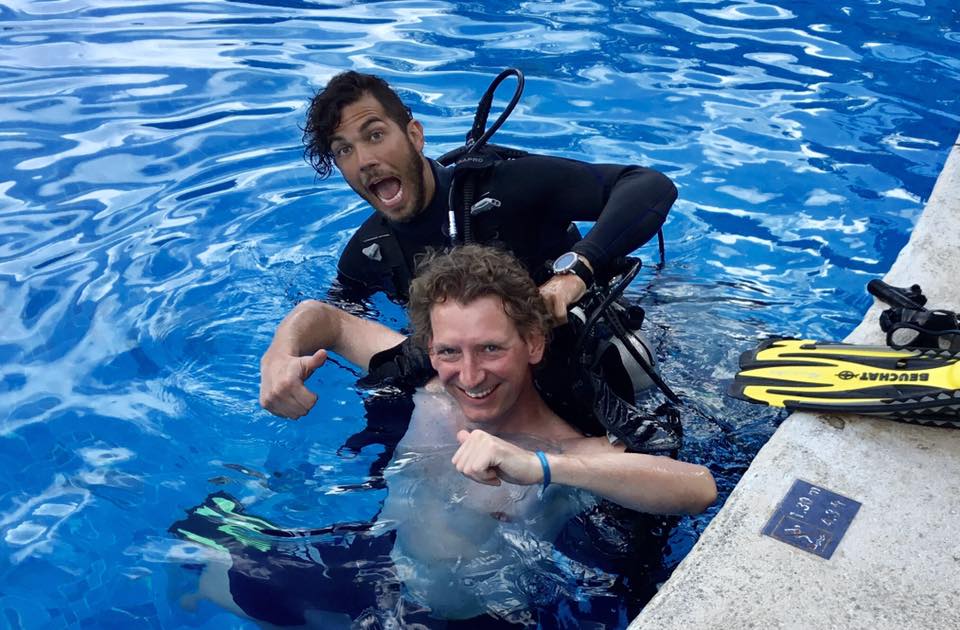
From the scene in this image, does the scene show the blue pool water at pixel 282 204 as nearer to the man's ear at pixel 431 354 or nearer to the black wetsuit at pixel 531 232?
the black wetsuit at pixel 531 232

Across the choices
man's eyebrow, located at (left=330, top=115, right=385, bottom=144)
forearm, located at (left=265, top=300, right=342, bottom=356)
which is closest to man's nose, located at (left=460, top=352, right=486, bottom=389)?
forearm, located at (left=265, top=300, right=342, bottom=356)

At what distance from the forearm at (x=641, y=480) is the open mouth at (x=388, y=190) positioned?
163cm

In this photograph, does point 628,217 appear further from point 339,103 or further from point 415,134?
point 339,103

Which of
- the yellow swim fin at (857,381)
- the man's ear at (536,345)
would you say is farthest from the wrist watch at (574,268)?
the yellow swim fin at (857,381)

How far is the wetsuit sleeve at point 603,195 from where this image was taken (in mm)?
3527

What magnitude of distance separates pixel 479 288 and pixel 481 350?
0.19m

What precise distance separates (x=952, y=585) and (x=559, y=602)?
1.19 metres

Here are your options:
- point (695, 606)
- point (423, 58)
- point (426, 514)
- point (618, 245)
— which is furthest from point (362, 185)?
point (423, 58)

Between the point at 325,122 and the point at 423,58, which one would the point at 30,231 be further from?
the point at 423,58

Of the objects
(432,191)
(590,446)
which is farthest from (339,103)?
(590,446)

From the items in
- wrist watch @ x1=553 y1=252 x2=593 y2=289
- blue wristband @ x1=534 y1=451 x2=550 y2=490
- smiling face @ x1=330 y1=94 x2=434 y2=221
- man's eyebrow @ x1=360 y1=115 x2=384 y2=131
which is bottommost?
blue wristband @ x1=534 y1=451 x2=550 y2=490

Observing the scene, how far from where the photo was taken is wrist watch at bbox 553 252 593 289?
3250 millimetres

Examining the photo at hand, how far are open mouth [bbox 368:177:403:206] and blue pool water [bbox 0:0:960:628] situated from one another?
0.78 meters

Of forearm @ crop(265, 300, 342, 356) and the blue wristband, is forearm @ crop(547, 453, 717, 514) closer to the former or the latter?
the blue wristband
